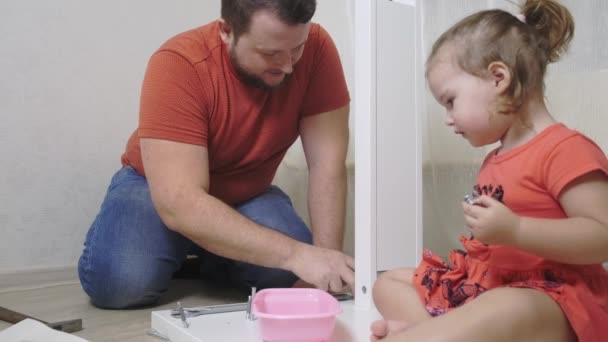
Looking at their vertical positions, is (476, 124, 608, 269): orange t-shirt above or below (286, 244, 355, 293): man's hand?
above

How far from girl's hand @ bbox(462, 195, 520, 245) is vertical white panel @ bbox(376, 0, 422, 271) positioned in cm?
31

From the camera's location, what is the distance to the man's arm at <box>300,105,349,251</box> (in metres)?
1.20

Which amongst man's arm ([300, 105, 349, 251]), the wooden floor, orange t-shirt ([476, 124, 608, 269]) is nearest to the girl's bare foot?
orange t-shirt ([476, 124, 608, 269])

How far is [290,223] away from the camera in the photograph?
4.12ft

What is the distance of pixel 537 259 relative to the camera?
666 mm

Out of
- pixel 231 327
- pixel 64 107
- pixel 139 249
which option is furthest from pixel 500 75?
pixel 64 107

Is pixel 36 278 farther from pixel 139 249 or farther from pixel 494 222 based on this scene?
pixel 494 222

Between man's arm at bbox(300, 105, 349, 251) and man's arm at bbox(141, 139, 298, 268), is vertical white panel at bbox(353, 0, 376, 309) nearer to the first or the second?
man's arm at bbox(141, 139, 298, 268)

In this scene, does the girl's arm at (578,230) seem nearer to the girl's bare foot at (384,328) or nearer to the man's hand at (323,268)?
the girl's bare foot at (384,328)

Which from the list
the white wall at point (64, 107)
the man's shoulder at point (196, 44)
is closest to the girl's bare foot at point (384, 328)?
the man's shoulder at point (196, 44)

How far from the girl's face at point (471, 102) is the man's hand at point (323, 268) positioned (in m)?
0.34

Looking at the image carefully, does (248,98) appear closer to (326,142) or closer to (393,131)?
(326,142)

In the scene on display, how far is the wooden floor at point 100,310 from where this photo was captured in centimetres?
97

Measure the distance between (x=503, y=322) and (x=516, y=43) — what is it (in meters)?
0.32
